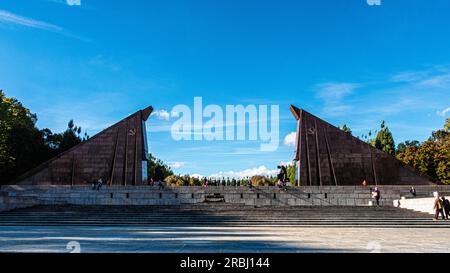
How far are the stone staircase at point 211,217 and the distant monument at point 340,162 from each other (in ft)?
28.4

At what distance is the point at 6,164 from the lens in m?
32.7

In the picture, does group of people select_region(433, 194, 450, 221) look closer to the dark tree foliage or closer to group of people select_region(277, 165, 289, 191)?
group of people select_region(277, 165, 289, 191)

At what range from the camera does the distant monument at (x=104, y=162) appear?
91.9 ft

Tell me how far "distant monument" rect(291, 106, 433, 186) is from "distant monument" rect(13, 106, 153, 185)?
13.6 m

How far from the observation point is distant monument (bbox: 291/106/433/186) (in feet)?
91.9

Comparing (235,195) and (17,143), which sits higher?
(17,143)

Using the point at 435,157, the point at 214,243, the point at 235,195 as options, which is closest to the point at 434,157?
the point at 435,157

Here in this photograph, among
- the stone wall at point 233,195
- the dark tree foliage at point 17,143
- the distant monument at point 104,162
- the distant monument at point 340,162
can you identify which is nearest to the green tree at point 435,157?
the distant monument at point 340,162

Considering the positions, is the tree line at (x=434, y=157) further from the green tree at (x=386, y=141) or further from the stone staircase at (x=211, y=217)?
the stone staircase at (x=211, y=217)

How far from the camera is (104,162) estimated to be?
2878cm

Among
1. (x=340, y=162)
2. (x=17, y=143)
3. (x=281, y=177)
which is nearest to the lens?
(x=281, y=177)

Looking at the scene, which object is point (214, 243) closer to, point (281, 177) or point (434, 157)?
point (281, 177)

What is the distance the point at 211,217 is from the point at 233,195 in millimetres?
8522
